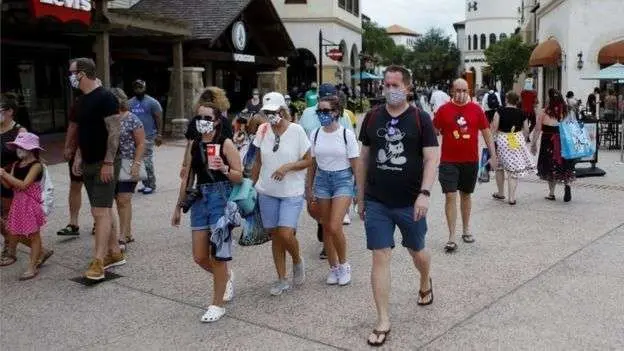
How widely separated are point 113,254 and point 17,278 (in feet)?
2.75

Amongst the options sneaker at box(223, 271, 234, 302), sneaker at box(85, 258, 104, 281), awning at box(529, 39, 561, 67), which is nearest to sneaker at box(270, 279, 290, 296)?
sneaker at box(223, 271, 234, 302)

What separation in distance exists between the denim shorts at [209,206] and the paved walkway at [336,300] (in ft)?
2.33

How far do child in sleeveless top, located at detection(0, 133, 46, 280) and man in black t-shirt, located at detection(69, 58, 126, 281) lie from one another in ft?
1.85

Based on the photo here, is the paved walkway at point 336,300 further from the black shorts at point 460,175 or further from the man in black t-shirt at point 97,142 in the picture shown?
the black shorts at point 460,175

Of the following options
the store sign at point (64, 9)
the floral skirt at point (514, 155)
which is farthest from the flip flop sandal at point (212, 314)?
the store sign at point (64, 9)

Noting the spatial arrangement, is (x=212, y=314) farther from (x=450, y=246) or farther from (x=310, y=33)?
(x=310, y=33)


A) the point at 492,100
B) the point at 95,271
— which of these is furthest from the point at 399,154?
the point at 492,100

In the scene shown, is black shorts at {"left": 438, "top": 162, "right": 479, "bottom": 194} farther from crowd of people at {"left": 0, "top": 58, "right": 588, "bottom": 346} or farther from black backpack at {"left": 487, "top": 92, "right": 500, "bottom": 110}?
black backpack at {"left": 487, "top": 92, "right": 500, "bottom": 110}

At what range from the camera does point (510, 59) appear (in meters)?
A: 44.6

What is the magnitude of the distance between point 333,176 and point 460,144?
1.86 meters

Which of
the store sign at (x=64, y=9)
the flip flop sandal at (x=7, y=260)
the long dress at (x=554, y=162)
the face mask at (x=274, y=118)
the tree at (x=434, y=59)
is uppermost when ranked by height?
the tree at (x=434, y=59)

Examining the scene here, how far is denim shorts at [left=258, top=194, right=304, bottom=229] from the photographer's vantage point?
208 inches

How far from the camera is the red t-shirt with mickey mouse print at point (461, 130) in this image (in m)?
6.88

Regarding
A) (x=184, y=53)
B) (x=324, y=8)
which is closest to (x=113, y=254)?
(x=184, y=53)
